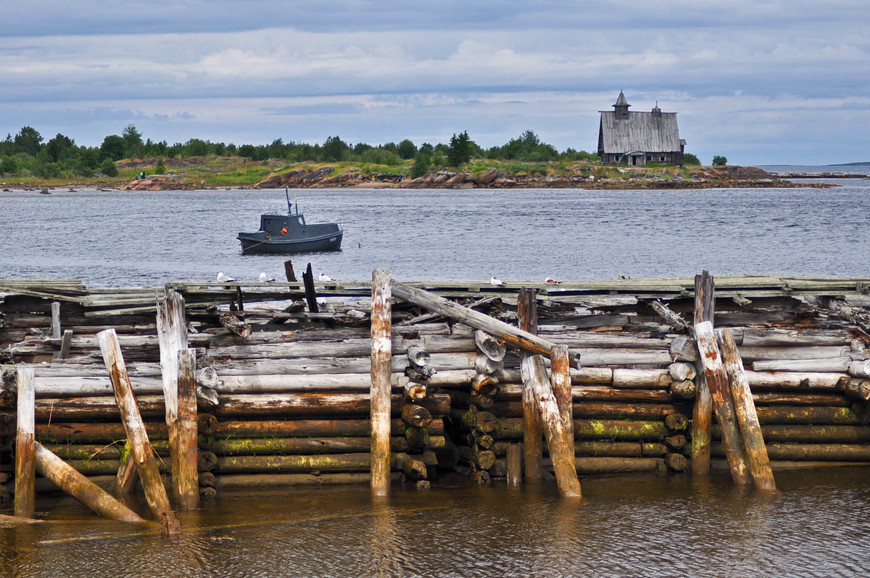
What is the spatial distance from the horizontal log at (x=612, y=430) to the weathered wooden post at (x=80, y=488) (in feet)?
15.2

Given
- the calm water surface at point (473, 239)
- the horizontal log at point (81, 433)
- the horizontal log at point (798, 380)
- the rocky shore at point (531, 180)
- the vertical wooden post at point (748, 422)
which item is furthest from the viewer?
the rocky shore at point (531, 180)

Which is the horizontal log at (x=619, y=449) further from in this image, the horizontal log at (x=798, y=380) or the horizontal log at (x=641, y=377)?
the horizontal log at (x=798, y=380)

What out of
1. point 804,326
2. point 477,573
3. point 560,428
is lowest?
point 477,573

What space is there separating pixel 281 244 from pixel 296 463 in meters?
42.4

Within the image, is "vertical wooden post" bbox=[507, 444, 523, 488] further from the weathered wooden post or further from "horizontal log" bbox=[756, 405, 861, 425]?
the weathered wooden post

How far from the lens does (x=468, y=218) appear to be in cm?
8438

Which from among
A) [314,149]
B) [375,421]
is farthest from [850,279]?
[314,149]

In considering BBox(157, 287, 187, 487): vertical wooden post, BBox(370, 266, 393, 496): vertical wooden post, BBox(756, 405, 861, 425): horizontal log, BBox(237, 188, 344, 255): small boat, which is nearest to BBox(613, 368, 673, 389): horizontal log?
BBox(756, 405, 861, 425): horizontal log

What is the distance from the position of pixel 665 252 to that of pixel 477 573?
4526cm

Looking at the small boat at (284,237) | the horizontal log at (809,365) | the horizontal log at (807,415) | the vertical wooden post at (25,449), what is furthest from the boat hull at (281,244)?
the vertical wooden post at (25,449)

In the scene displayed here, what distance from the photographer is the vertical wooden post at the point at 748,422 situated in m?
12.0

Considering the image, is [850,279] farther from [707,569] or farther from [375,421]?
[375,421]

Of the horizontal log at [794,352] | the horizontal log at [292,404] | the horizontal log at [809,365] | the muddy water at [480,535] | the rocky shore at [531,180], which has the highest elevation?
the rocky shore at [531,180]

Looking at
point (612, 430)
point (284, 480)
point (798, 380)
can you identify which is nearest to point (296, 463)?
point (284, 480)
